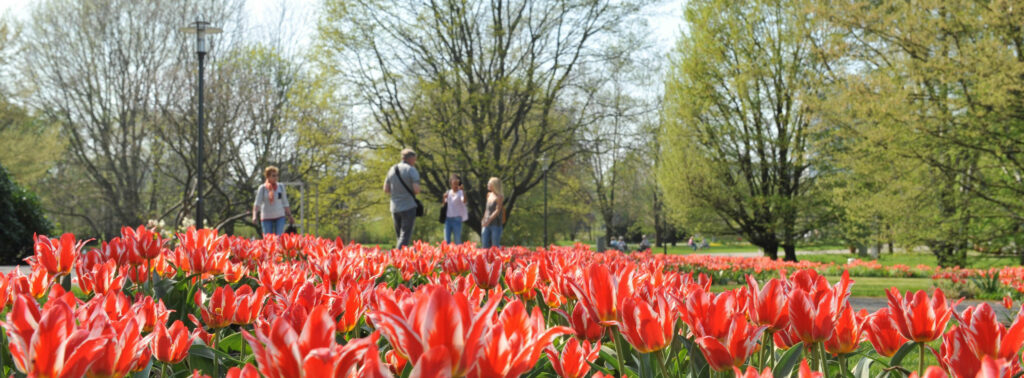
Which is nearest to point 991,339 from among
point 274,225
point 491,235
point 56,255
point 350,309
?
point 350,309

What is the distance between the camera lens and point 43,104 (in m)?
21.1

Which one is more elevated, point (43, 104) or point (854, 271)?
point (43, 104)

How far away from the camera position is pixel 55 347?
0.91 m

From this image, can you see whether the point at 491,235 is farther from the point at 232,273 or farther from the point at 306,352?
the point at 306,352

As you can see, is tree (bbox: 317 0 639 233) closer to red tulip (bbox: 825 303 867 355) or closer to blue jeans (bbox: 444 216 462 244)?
blue jeans (bbox: 444 216 462 244)

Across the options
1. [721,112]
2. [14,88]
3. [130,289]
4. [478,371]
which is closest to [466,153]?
[721,112]

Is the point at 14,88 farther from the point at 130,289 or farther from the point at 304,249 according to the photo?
the point at 130,289

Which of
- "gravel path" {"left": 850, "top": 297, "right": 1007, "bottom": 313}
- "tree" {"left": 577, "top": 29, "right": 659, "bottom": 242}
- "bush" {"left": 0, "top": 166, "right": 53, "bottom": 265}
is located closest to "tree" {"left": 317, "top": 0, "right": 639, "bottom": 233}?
"tree" {"left": 577, "top": 29, "right": 659, "bottom": 242}

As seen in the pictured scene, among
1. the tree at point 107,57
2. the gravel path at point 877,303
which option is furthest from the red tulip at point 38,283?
the tree at point 107,57

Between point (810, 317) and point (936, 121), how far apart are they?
493 inches

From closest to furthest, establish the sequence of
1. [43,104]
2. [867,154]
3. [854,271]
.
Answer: [867,154], [854,271], [43,104]

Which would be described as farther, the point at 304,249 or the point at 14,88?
the point at 14,88

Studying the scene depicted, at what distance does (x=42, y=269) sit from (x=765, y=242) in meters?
22.3

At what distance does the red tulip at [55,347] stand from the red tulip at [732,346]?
3.02 ft
